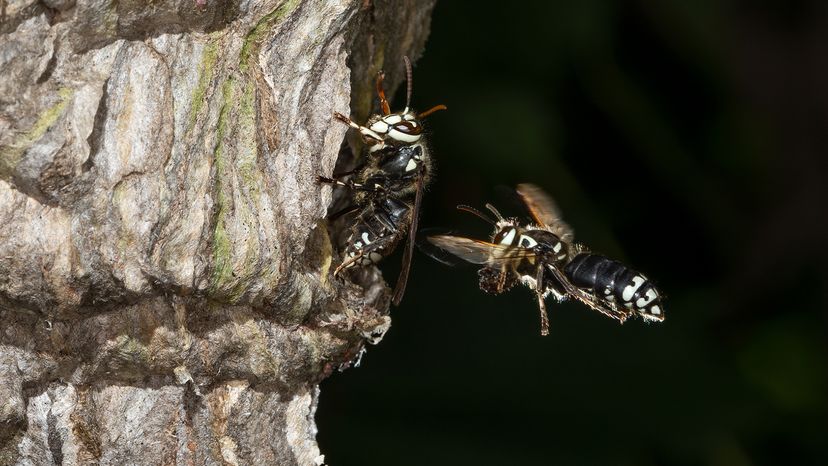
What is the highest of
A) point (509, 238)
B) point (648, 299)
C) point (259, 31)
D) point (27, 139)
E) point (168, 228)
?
point (259, 31)

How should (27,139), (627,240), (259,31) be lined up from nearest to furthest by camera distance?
(27,139) → (259,31) → (627,240)

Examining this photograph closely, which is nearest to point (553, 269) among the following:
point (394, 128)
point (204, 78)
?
point (394, 128)

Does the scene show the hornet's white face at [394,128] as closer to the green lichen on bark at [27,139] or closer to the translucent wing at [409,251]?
the translucent wing at [409,251]

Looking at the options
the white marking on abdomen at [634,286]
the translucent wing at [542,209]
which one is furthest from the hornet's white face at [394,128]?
the white marking on abdomen at [634,286]

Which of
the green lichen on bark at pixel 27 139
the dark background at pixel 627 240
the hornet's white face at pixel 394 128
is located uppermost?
the green lichen on bark at pixel 27 139

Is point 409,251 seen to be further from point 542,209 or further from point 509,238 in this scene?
point 542,209

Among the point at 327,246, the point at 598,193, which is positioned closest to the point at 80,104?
the point at 327,246
